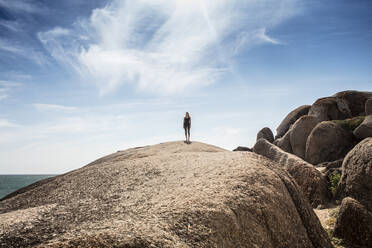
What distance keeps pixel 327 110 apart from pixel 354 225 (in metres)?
20.3

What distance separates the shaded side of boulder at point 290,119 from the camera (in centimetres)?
2940

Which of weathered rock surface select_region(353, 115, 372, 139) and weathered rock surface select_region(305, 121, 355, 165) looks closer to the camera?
weathered rock surface select_region(353, 115, 372, 139)

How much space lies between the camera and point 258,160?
7.00m

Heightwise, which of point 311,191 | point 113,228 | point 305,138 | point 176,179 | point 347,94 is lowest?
point 311,191

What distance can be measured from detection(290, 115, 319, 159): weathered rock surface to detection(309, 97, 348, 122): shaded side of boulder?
11.5 ft

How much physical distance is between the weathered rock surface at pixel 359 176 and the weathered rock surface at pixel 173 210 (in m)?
3.64

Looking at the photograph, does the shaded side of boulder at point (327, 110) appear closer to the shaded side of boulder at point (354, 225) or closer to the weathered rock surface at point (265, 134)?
the weathered rock surface at point (265, 134)

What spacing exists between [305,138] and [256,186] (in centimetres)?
1839

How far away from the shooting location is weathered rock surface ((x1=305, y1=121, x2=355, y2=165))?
1827cm

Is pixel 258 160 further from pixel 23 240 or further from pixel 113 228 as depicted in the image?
pixel 23 240

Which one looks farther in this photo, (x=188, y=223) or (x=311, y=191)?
(x=311, y=191)

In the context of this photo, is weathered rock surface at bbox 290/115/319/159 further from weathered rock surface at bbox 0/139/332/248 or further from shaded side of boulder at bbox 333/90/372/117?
weathered rock surface at bbox 0/139/332/248

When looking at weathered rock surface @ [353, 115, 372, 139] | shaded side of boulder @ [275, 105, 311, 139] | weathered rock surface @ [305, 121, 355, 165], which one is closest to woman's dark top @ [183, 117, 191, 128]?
weathered rock surface @ [305, 121, 355, 165]

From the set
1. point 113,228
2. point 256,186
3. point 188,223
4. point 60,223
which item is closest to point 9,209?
point 60,223
